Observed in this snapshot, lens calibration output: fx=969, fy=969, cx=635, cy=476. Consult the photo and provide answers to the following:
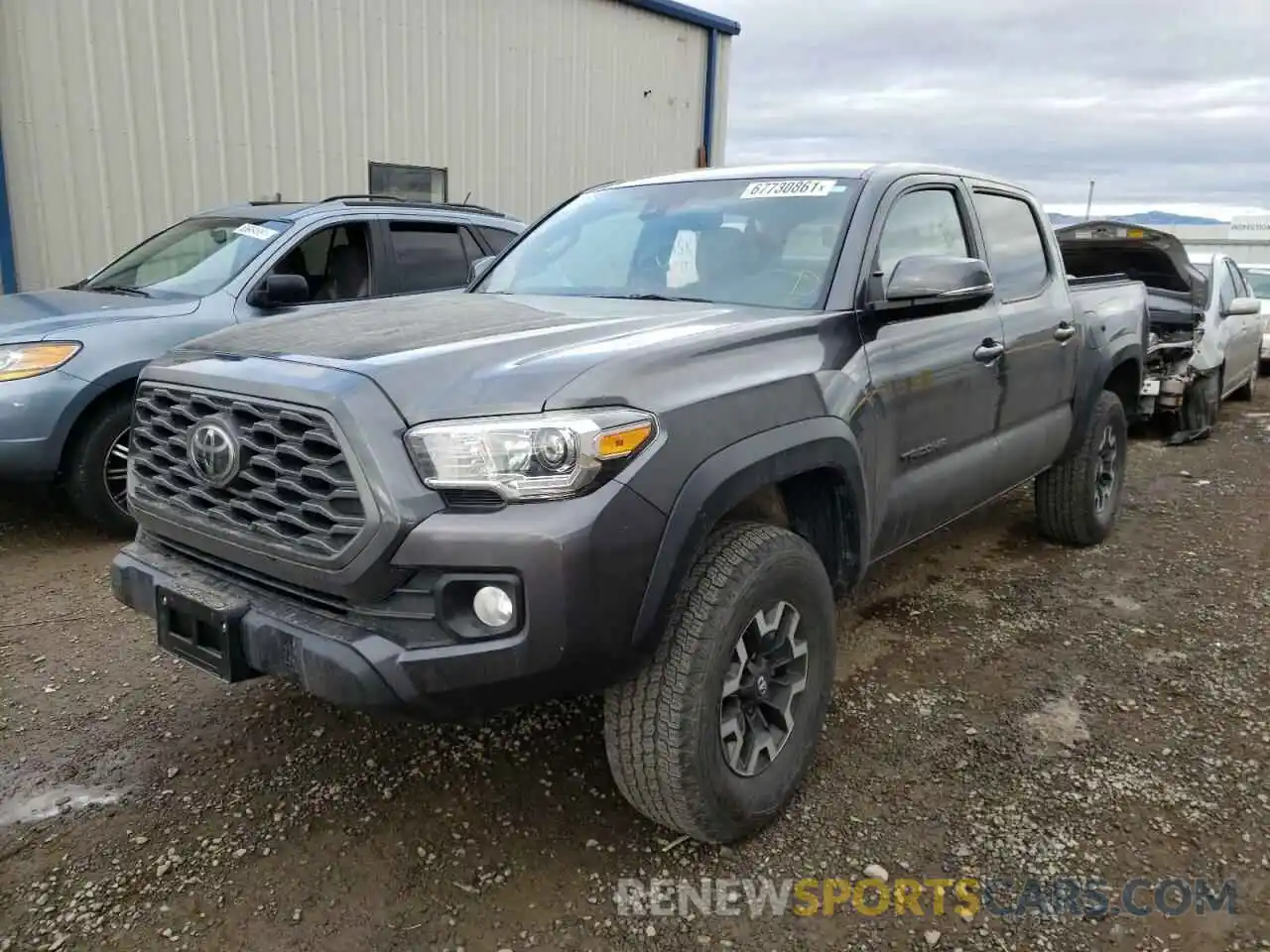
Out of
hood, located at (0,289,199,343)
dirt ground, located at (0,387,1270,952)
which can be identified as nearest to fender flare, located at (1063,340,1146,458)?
dirt ground, located at (0,387,1270,952)

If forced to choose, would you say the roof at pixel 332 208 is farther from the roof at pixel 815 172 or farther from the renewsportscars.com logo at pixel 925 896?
the renewsportscars.com logo at pixel 925 896

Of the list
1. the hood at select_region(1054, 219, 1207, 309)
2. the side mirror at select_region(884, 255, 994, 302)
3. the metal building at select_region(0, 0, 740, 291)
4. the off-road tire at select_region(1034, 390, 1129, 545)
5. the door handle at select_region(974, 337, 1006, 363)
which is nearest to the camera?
the side mirror at select_region(884, 255, 994, 302)

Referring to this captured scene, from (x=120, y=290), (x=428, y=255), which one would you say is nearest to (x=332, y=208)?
(x=428, y=255)

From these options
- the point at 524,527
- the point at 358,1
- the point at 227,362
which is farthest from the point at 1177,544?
the point at 358,1

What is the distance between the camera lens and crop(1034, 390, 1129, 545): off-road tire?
474 cm

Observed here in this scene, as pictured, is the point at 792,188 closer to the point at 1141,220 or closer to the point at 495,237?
the point at 495,237

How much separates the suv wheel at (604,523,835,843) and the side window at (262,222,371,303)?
12.9 ft

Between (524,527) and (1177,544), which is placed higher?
(524,527)

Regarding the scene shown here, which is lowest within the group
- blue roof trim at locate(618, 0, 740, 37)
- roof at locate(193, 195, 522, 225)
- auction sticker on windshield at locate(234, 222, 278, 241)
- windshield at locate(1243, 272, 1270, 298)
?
windshield at locate(1243, 272, 1270, 298)

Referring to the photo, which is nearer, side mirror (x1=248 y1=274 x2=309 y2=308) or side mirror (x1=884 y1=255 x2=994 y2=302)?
side mirror (x1=884 y1=255 x2=994 y2=302)

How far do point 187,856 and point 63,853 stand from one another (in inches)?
12.5

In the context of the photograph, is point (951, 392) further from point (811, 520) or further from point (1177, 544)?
point (1177, 544)

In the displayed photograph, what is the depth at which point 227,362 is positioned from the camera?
241 centimetres

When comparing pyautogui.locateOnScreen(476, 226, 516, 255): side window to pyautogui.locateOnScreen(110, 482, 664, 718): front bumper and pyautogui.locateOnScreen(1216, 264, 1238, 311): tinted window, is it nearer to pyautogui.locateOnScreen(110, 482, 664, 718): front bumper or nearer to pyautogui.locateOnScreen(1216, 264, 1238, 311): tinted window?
pyautogui.locateOnScreen(110, 482, 664, 718): front bumper
